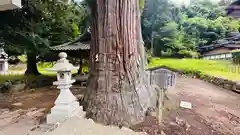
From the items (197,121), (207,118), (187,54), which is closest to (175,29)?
(187,54)

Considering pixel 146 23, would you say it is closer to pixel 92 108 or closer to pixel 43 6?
pixel 43 6

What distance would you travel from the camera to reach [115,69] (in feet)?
11.7

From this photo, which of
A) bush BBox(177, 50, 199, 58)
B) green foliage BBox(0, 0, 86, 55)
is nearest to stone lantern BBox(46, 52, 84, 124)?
green foliage BBox(0, 0, 86, 55)

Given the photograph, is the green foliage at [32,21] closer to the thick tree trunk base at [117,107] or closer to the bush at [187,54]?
the thick tree trunk base at [117,107]

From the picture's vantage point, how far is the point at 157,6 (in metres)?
22.9

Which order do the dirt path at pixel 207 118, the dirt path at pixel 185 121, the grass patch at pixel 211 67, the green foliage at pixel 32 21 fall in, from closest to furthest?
the dirt path at pixel 185 121
the dirt path at pixel 207 118
the green foliage at pixel 32 21
the grass patch at pixel 211 67

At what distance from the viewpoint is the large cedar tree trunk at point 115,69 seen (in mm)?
3486

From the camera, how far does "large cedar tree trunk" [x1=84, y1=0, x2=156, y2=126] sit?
3.49 m

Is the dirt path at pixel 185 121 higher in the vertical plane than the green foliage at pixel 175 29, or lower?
lower

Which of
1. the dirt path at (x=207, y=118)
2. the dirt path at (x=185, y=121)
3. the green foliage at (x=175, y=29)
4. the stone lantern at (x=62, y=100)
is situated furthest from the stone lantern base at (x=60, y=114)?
the green foliage at (x=175, y=29)

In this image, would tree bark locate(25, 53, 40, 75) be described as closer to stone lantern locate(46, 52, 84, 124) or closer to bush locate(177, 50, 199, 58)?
stone lantern locate(46, 52, 84, 124)

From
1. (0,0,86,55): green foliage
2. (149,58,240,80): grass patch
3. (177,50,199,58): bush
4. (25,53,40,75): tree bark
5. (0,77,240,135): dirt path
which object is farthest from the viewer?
(177,50,199,58): bush

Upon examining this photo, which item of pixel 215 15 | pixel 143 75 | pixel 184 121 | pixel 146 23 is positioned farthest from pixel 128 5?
pixel 215 15

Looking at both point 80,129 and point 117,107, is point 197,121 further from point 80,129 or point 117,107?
point 80,129
